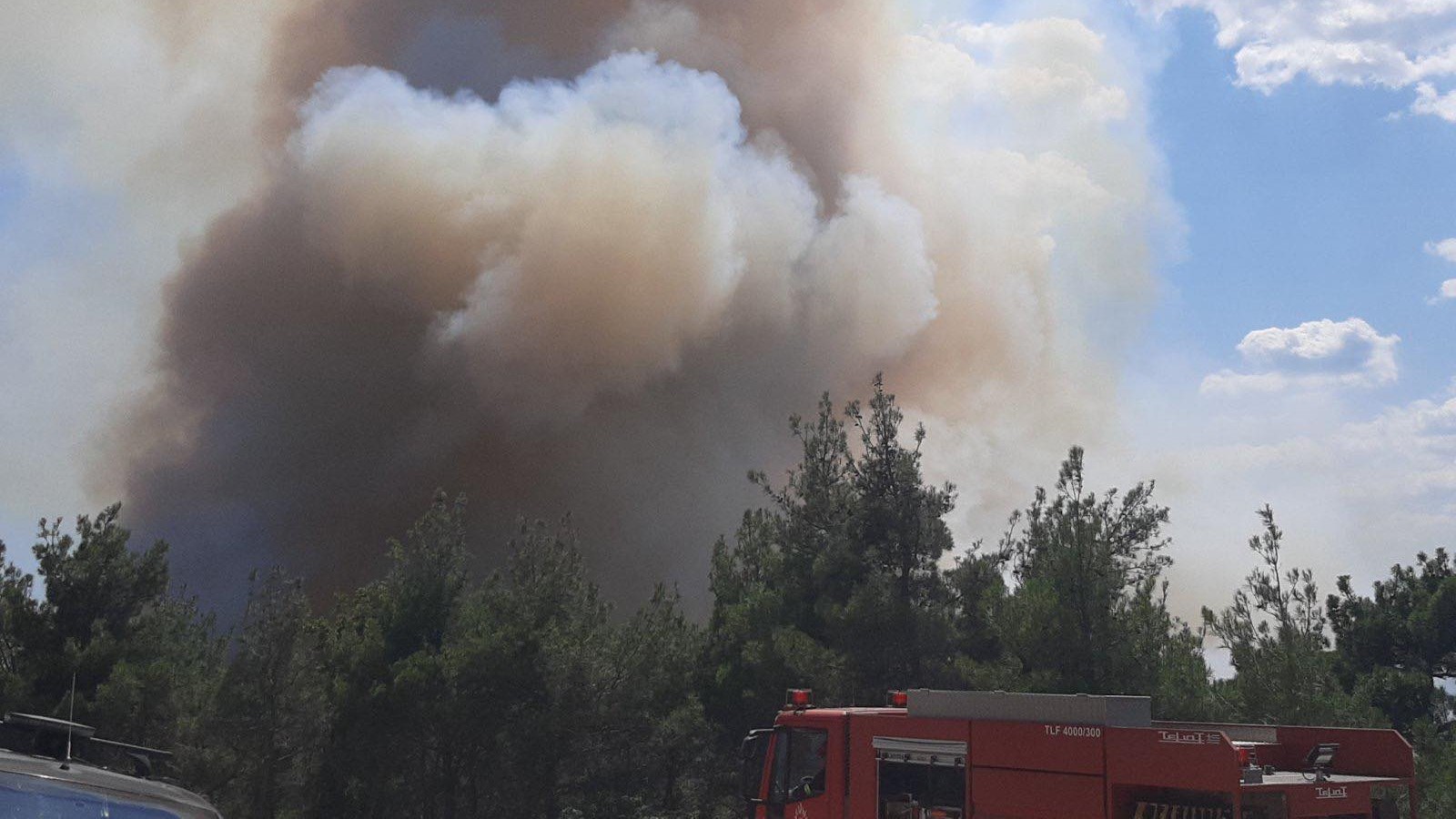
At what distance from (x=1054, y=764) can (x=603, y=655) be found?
15434 mm

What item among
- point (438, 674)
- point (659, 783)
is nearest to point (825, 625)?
point (659, 783)

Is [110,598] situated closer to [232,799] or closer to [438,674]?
[232,799]

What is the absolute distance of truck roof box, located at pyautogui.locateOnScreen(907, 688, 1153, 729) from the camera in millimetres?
9023

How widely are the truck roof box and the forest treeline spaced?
896cm

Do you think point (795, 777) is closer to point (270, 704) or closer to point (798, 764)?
point (798, 764)

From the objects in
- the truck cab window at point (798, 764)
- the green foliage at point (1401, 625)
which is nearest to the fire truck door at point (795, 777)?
the truck cab window at point (798, 764)

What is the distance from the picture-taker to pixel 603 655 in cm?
2334

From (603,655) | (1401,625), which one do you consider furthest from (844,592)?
(1401,625)

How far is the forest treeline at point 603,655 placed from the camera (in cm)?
1922

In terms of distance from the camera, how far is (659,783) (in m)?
24.3

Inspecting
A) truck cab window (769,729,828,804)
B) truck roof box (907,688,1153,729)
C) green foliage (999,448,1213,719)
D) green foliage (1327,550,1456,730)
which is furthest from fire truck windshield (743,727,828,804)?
green foliage (1327,550,1456,730)

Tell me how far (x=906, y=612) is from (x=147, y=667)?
1532 centimetres

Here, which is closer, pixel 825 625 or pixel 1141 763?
pixel 1141 763

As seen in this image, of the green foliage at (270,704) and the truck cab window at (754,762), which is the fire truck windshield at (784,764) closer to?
the truck cab window at (754,762)
